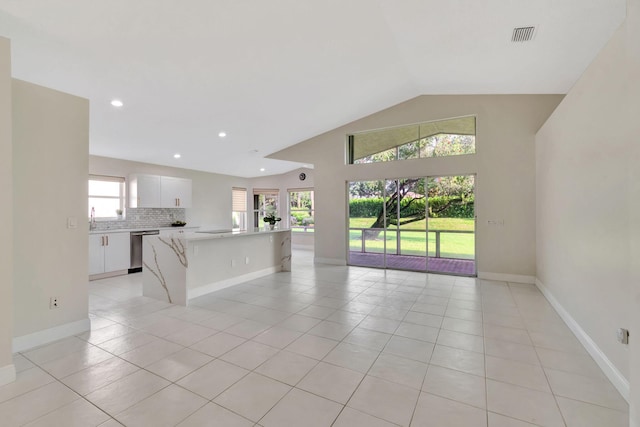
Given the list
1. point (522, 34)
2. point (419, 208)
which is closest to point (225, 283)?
point (419, 208)

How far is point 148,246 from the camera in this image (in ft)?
13.9

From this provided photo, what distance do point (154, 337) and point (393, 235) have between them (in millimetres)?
4813

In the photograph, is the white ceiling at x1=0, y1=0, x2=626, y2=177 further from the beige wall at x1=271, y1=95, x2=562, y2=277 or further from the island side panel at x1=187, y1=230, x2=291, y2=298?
the island side panel at x1=187, y1=230, x2=291, y2=298

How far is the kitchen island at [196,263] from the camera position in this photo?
157 inches

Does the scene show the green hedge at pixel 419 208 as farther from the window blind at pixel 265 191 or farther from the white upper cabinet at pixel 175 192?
the white upper cabinet at pixel 175 192

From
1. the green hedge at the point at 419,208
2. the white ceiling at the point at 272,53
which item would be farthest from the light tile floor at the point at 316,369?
the white ceiling at the point at 272,53

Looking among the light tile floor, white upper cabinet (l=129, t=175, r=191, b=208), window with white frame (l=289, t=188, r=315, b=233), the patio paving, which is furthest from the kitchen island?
window with white frame (l=289, t=188, r=315, b=233)

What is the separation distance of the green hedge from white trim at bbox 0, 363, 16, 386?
569cm

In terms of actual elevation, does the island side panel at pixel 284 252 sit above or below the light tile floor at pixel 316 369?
above

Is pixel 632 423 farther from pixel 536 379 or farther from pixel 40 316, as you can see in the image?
pixel 40 316

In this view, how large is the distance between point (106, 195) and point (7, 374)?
512 centimetres

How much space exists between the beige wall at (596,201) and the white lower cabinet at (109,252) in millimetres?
7151

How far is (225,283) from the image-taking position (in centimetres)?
474

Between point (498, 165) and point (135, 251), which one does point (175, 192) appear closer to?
point (135, 251)
